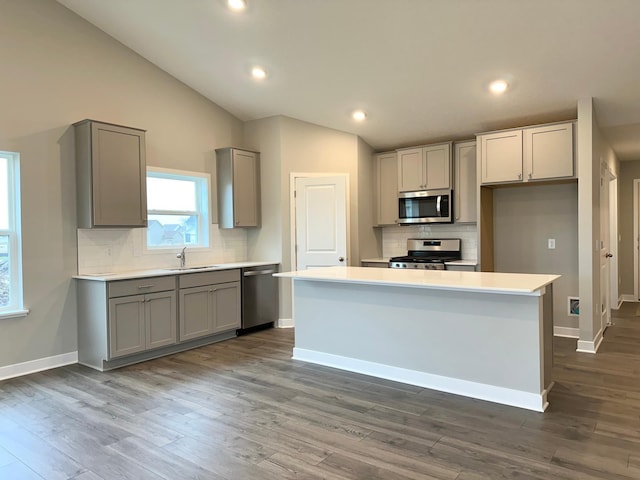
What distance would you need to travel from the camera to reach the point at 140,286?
4.27 meters

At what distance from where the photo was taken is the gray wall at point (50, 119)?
3965mm

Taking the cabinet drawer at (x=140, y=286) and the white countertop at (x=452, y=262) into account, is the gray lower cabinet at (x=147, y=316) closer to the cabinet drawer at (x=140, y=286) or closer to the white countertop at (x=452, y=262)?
the cabinet drawer at (x=140, y=286)

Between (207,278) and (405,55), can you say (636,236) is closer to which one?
(405,55)

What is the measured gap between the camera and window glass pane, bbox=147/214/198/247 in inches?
200

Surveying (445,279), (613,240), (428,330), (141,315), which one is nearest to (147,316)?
(141,315)

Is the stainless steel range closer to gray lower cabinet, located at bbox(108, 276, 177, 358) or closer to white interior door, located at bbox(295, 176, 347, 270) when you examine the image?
white interior door, located at bbox(295, 176, 347, 270)

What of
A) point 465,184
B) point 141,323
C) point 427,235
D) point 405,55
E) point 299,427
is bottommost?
point 299,427

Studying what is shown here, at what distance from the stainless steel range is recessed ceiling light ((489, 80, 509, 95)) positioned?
2.01 metres

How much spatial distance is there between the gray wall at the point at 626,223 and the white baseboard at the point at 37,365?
8.02 metres

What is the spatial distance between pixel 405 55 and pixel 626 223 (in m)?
5.61

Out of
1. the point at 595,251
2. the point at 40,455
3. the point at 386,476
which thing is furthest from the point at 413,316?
the point at 40,455

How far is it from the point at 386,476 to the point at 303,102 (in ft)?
13.7

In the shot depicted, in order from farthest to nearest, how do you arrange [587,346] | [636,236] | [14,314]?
1. [636,236]
2. [587,346]
3. [14,314]

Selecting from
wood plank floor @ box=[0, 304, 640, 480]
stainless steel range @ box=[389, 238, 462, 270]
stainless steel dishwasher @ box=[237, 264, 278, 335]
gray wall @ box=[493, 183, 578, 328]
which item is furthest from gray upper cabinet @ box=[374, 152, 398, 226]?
wood plank floor @ box=[0, 304, 640, 480]
